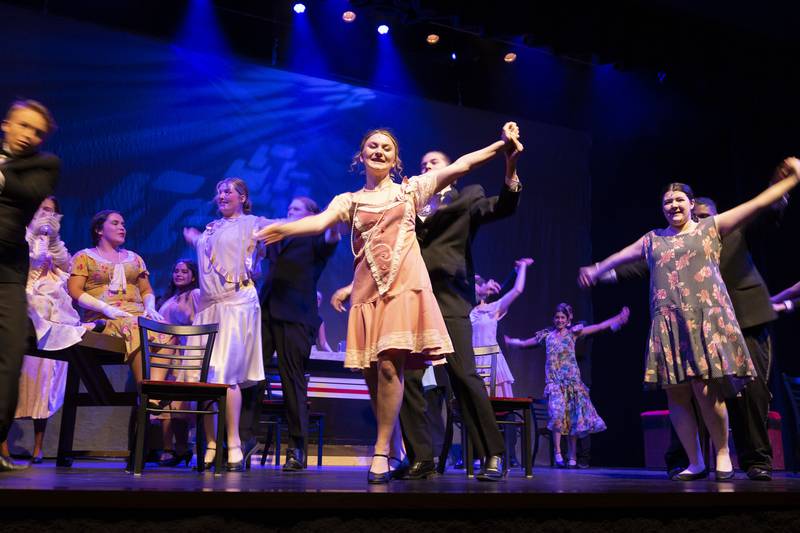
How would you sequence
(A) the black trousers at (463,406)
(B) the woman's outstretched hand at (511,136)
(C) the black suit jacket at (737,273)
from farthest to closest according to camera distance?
(C) the black suit jacket at (737,273) < (A) the black trousers at (463,406) < (B) the woman's outstretched hand at (511,136)

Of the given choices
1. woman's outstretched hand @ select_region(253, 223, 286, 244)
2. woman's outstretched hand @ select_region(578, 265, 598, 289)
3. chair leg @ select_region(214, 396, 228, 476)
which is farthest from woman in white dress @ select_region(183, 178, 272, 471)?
woman's outstretched hand @ select_region(578, 265, 598, 289)

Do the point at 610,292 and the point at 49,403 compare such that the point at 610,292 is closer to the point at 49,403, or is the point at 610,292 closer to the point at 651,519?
the point at 49,403

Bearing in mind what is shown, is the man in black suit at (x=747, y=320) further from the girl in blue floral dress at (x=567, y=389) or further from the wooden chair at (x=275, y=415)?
the girl in blue floral dress at (x=567, y=389)

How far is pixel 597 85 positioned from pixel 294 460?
7.17 meters

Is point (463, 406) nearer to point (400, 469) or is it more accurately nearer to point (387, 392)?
point (400, 469)

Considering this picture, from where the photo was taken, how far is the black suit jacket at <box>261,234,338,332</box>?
461 cm

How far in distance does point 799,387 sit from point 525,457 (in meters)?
2.61

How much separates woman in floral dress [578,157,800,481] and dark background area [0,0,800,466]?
2.41 metres

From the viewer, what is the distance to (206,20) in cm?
844

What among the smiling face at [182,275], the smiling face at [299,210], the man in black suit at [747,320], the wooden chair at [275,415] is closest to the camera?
the man in black suit at [747,320]

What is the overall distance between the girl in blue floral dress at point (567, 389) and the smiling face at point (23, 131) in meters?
6.62

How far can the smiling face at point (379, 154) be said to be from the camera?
334 cm

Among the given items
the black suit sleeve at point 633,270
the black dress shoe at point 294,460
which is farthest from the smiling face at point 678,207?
the black dress shoe at point 294,460

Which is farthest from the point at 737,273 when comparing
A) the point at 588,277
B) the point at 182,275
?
the point at 182,275
